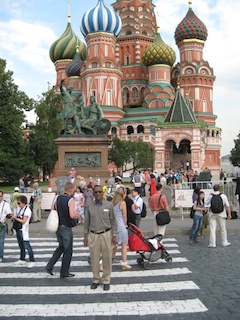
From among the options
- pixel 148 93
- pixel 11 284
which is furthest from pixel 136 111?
pixel 11 284

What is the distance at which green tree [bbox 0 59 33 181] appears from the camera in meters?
33.7

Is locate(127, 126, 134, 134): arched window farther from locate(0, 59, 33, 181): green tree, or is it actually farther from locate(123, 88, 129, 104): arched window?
locate(0, 59, 33, 181): green tree

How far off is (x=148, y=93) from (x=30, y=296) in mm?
54483

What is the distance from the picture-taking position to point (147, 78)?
64188mm

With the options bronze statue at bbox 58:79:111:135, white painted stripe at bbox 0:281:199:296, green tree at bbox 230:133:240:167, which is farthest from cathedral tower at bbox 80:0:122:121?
white painted stripe at bbox 0:281:199:296

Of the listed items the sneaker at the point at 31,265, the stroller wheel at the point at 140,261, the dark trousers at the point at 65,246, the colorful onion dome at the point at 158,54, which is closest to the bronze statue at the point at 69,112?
the sneaker at the point at 31,265

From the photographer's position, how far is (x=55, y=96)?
1982 inches

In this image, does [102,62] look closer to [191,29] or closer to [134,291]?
[191,29]

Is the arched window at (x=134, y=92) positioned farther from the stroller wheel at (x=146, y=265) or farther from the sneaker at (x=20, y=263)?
the stroller wheel at (x=146, y=265)

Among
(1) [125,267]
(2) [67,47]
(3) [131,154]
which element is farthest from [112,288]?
(2) [67,47]

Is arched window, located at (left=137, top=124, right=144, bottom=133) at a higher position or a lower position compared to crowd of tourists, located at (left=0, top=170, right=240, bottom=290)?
higher

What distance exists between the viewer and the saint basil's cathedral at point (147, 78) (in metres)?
50.5

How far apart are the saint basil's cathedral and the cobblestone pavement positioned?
131 ft

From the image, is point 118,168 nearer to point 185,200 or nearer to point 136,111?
point 136,111
